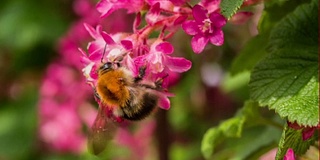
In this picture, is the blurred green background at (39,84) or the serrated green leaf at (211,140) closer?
the serrated green leaf at (211,140)

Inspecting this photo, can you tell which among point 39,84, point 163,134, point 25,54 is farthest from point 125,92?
point 39,84

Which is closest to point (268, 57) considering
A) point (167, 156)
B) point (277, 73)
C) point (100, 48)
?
point (277, 73)

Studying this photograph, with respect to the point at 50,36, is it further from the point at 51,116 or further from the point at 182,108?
the point at 182,108

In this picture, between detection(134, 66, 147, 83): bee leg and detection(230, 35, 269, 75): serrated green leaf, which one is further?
detection(230, 35, 269, 75): serrated green leaf

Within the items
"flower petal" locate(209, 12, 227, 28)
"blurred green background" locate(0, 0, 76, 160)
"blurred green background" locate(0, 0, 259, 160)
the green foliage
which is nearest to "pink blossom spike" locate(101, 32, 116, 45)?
"flower petal" locate(209, 12, 227, 28)

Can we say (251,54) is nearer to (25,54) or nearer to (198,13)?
(198,13)

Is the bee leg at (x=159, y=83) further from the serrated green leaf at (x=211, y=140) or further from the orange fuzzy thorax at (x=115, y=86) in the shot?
the serrated green leaf at (x=211, y=140)

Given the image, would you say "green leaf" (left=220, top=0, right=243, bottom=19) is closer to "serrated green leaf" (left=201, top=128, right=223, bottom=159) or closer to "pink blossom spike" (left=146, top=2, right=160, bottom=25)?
"pink blossom spike" (left=146, top=2, right=160, bottom=25)

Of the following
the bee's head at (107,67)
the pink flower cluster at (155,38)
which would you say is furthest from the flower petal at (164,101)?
the bee's head at (107,67)
